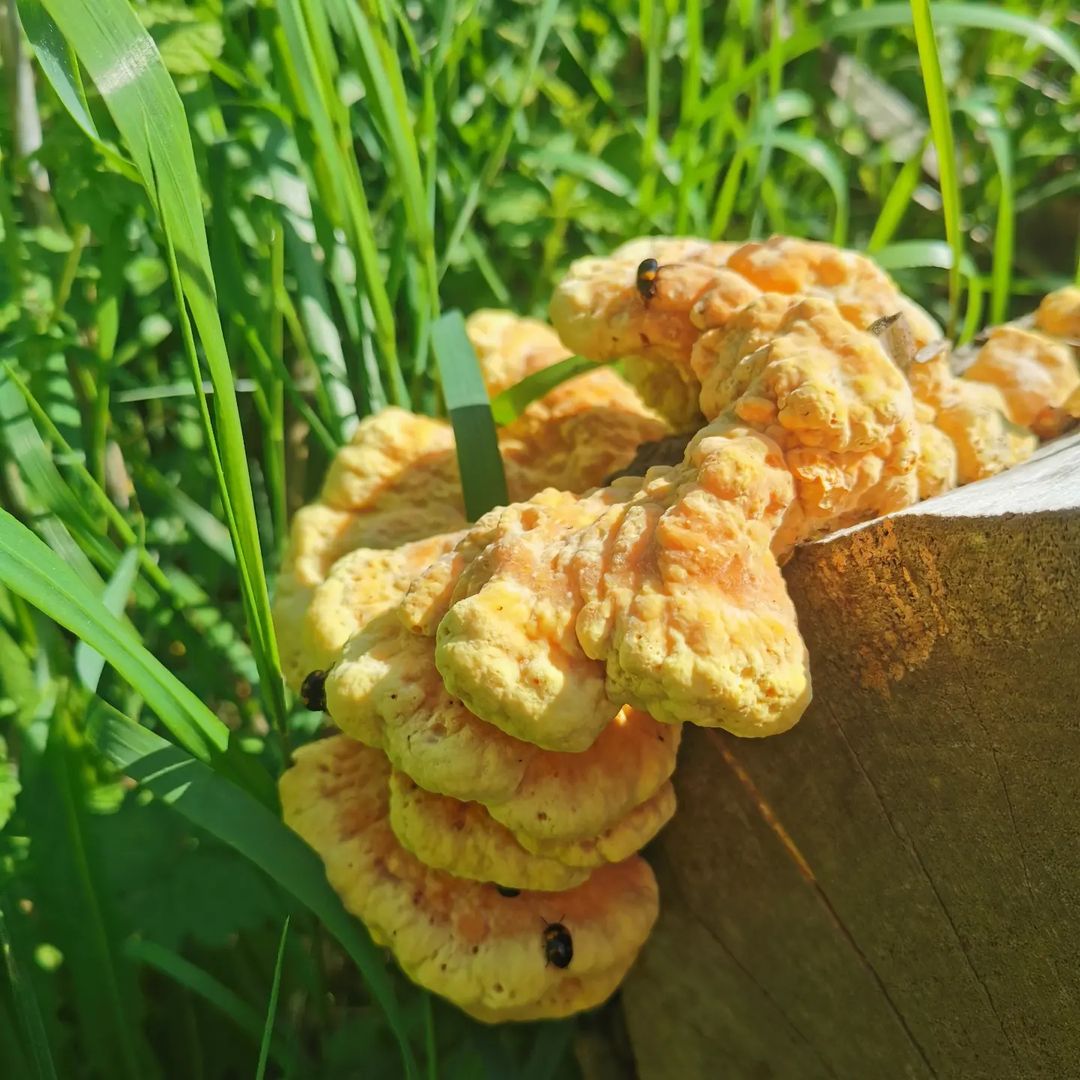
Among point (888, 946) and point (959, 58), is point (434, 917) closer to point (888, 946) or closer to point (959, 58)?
point (888, 946)

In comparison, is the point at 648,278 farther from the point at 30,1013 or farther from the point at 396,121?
the point at 30,1013

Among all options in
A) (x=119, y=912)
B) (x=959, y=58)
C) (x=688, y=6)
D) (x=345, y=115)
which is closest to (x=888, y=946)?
(x=119, y=912)

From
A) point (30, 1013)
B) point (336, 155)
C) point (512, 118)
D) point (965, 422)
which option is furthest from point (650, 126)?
point (30, 1013)

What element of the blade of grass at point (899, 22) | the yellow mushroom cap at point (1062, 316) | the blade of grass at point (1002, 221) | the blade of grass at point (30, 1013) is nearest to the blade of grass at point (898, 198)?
the blade of grass at point (1002, 221)

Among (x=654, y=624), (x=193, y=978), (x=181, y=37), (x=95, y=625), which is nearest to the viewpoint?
(x=654, y=624)

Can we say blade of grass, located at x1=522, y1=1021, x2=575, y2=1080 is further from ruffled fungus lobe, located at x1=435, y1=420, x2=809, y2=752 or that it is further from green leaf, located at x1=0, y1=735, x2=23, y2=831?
green leaf, located at x1=0, y1=735, x2=23, y2=831

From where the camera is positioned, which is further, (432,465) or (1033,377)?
(432,465)

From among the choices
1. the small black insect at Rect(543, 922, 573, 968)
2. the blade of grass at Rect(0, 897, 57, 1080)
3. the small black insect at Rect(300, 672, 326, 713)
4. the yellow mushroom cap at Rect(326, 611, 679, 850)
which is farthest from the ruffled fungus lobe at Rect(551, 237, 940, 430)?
the blade of grass at Rect(0, 897, 57, 1080)
